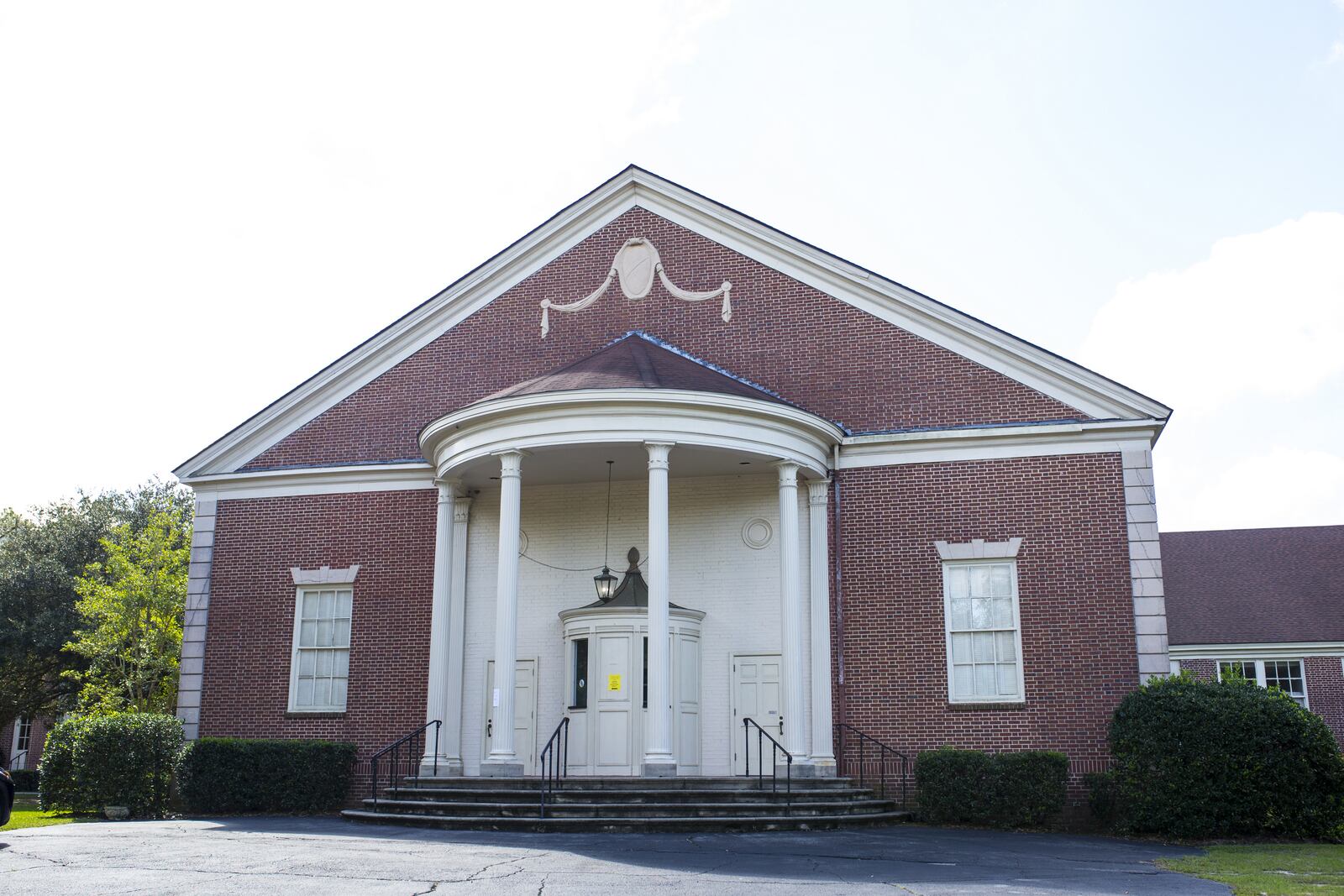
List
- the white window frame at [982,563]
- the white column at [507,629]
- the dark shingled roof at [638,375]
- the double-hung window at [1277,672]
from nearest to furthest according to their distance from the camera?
the white column at [507,629] → the dark shingled roof at [638,375] → the white window frame at [982,563] → the double-hung window at [1277,672]

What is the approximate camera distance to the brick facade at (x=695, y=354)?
18.2 metres

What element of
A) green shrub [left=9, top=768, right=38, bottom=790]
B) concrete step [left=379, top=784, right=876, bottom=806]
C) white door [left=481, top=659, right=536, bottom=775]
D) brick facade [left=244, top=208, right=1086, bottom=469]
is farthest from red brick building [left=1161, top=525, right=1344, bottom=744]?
green shrub [left=9, top=768, right=38, bottom=790]

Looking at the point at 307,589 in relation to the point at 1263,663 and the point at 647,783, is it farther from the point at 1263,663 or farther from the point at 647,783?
the point at 1263,663

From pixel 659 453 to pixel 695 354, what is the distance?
3.59 m

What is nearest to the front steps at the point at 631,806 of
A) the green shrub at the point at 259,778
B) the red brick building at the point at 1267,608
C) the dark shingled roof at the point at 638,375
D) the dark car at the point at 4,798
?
the green shrub at the point at 259,778

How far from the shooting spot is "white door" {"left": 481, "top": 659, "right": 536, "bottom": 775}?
60.2 feet

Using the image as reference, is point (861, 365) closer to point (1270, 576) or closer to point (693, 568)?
point (693, 568)

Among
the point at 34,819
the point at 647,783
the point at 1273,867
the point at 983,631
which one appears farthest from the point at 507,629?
the point at 1273,867

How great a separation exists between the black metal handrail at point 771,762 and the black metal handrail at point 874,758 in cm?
83

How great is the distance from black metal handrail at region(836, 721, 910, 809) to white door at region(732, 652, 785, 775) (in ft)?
2.89

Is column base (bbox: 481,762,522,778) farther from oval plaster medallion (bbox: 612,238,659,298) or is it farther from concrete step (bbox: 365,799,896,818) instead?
oval plaster medallion (bbox: 612,238,659,298)

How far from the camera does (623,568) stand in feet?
61.5

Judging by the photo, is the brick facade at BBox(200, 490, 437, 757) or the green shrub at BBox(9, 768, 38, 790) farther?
the green shrub at BBox(9, 768, 38, 790)

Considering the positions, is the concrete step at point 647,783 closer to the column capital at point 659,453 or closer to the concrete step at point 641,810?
the concrete step at point 641,810
